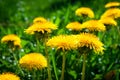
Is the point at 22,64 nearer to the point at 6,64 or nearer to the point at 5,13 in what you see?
the point at 6,64

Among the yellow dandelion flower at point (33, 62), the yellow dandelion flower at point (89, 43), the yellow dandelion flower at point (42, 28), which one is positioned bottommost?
the yellow dandelion flower at point (33, 62)

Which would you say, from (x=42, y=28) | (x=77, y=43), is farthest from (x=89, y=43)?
(x=42, y=28)

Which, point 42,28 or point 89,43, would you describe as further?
point 42,28

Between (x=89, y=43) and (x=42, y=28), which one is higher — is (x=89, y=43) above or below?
below

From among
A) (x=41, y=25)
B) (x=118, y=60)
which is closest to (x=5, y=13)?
(x=118, y=60)

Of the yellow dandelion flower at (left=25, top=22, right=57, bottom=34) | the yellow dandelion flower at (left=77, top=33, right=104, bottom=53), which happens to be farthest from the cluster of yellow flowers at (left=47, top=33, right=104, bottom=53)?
the yellow dandelion flower at (left=25, top=22, right=57, bottom=34)

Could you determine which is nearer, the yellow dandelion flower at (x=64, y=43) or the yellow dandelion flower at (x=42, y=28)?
the yellow dandelion flower at (x=64, y=43)

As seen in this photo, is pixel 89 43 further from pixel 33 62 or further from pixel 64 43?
pixel 33 62

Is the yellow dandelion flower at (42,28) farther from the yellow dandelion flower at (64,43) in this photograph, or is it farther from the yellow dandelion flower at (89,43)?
the yellow dandelion flower at (89,43)

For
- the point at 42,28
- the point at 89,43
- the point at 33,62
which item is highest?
the point at 42,28

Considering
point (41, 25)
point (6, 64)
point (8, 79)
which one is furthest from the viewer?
point (6, 64)

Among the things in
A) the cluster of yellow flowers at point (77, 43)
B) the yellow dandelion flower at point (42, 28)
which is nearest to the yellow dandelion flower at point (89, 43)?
the cluster of yellow flowers at point (77, 43)
